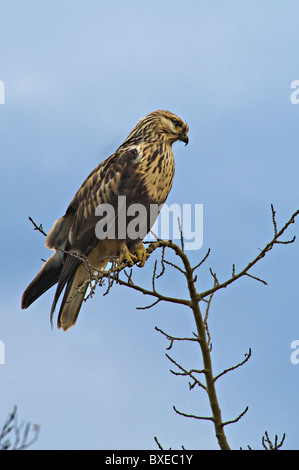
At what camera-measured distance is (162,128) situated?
7621 millimetres

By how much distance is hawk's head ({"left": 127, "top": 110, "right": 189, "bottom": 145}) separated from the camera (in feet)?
24.8

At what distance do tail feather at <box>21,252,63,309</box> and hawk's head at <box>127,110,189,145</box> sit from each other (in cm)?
168

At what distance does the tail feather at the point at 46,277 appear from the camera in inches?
280

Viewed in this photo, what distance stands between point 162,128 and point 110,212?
4.28ft

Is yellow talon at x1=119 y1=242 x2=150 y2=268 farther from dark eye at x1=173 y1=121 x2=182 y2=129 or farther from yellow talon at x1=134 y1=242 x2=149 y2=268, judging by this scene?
dark eye at x1=173 y1=121 x2=182 y2=129

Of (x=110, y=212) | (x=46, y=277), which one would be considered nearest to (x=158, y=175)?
(x=110, y=212)

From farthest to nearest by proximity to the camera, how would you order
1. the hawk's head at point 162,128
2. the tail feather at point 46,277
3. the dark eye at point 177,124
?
the dark eye at point 177,124 → the hawk's head at point 162,128 → the tail feather at point 46,277

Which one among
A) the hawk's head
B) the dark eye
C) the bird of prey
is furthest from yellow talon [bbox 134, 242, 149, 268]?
the dark eye

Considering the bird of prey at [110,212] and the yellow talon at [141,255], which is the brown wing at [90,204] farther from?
the yellow talon at [141,255]

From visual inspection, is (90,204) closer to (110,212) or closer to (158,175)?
(110,212)

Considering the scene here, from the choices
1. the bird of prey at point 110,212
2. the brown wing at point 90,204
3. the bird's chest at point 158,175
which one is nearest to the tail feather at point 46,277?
the bird of prey at point 110,212
